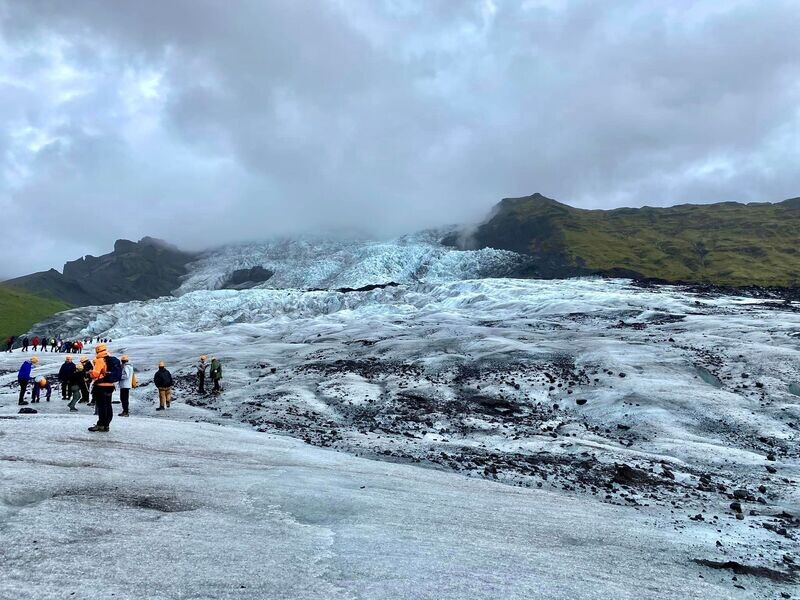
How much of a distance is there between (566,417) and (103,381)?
1932cm

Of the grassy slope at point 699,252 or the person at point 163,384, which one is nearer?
the person at point 163,384

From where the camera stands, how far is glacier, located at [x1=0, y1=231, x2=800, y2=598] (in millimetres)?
10977

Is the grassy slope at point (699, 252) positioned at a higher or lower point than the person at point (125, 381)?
higher

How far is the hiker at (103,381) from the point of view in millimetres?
15914

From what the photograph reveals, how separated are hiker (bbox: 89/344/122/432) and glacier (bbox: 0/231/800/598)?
0.80 metres

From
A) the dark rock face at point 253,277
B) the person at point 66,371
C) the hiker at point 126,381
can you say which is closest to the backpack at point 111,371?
the hiker at point 126,381

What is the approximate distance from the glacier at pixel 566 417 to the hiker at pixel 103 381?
798 mm

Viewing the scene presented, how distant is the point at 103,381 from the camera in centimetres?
1593

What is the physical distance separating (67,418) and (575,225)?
19448cm

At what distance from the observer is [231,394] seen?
3197 centimetres

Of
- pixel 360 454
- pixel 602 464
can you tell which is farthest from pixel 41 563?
pixel 602 464

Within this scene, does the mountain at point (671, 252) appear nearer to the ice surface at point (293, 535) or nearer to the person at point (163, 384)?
the person at point (163, 384)

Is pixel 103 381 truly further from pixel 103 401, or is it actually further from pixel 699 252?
pixel 699 252

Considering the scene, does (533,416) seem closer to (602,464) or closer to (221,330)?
(602,464)
